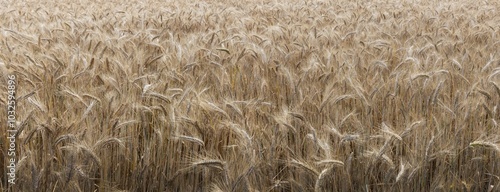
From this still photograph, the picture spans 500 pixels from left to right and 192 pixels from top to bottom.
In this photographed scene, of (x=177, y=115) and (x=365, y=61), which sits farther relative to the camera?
(x=365, y=61)

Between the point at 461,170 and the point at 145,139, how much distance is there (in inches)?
46.9

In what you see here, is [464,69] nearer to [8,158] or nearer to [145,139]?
[145,139]

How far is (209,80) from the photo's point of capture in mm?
2791

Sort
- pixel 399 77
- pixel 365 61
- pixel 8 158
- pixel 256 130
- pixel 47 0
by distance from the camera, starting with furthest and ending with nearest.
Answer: pixel 47 0
pixel 365 61
pixel 399 77
pixel 256 130
pixel 8 158

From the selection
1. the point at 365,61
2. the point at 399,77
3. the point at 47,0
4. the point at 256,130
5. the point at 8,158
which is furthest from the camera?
the point at 47,0

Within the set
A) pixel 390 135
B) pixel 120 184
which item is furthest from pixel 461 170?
pixel 120 184

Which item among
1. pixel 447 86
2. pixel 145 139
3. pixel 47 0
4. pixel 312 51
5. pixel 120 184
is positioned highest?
pixel 47 0

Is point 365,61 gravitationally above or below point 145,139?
above

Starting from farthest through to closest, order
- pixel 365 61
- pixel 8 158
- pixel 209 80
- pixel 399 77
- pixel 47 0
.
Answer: pixel 47 0, pixel 365 61, pixel 209 80, pixel 399 77, pixel 8 158

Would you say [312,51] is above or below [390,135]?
above

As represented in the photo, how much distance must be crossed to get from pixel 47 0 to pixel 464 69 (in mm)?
8307

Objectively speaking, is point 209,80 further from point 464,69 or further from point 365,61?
point 464,69

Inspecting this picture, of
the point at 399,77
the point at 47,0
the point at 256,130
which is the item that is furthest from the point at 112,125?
the point at 47,0

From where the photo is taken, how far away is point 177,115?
6.57 ft
